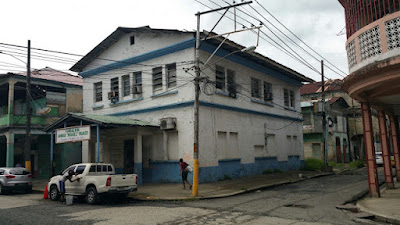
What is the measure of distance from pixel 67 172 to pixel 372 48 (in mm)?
Result: 12400

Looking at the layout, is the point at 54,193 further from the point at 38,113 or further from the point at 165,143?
the point at 38,113

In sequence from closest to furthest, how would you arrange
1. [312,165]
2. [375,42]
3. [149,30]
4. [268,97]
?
[375,42] < [149,30] < [268,97] < [312,165]

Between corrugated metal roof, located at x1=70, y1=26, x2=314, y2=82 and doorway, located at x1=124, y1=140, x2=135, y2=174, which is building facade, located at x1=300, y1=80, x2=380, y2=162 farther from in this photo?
doorway, located at x1=124, y1=140, x2=135, y2=174

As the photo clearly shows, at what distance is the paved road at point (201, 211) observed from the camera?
948cm

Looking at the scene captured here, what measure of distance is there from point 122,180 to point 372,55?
388 inches

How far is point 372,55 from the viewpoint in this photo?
10.6m

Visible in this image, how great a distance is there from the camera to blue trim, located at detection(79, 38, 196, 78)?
1873cm

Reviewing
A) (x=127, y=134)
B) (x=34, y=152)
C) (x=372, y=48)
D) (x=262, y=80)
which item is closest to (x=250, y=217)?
(x=372, y=48)

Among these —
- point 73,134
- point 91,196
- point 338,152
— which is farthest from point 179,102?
point 338,152

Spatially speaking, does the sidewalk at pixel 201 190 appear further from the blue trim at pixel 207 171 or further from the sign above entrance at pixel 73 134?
the sign above entrance at pixel 73 134

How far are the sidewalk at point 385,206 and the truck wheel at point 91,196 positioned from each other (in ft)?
30.6

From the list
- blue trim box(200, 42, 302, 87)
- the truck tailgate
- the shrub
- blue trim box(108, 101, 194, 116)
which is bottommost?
the shrub

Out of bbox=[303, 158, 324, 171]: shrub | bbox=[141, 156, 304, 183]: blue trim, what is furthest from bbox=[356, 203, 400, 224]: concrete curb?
bbox=[303, 158, 324, 171]: shrub

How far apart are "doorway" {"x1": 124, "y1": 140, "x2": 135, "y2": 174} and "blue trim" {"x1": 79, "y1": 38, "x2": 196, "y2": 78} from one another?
16.1 ft
